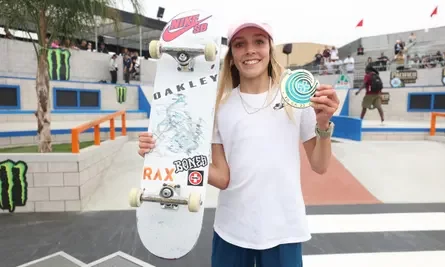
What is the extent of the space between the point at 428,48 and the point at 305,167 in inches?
656

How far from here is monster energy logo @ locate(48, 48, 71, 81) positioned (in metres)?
9.55

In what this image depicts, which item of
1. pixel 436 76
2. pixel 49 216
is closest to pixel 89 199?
pixel 49 216

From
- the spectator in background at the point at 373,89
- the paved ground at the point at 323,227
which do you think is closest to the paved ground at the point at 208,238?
the paved ground at the point at 323,227

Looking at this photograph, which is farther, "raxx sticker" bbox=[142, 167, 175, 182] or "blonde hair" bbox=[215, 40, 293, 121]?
"raxx sticker" bbox=[142, 167, 175, 182]

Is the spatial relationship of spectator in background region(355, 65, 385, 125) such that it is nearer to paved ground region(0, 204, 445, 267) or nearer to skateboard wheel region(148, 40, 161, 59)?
paved ground region(0, 204, 445, 267)

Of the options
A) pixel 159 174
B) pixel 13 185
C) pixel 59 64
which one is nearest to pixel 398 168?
pixel 159 174

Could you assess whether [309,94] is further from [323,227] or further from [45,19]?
[45,19]

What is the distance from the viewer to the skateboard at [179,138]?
5.32 ft

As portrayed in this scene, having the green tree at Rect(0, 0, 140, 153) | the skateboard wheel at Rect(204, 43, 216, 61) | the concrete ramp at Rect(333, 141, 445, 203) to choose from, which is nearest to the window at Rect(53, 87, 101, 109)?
the green tree at Rect(0, 0, 140, 153)

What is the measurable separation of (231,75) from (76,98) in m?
8.97

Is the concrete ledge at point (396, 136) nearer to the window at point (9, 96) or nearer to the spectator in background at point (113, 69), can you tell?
the spectator in background at point (113, 69)

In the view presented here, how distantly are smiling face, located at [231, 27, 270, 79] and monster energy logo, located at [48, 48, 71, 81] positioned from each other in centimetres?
970

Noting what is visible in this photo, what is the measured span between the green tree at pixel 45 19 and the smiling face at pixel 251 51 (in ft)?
11.2

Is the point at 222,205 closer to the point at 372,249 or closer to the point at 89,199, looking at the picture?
the point at 372,249
